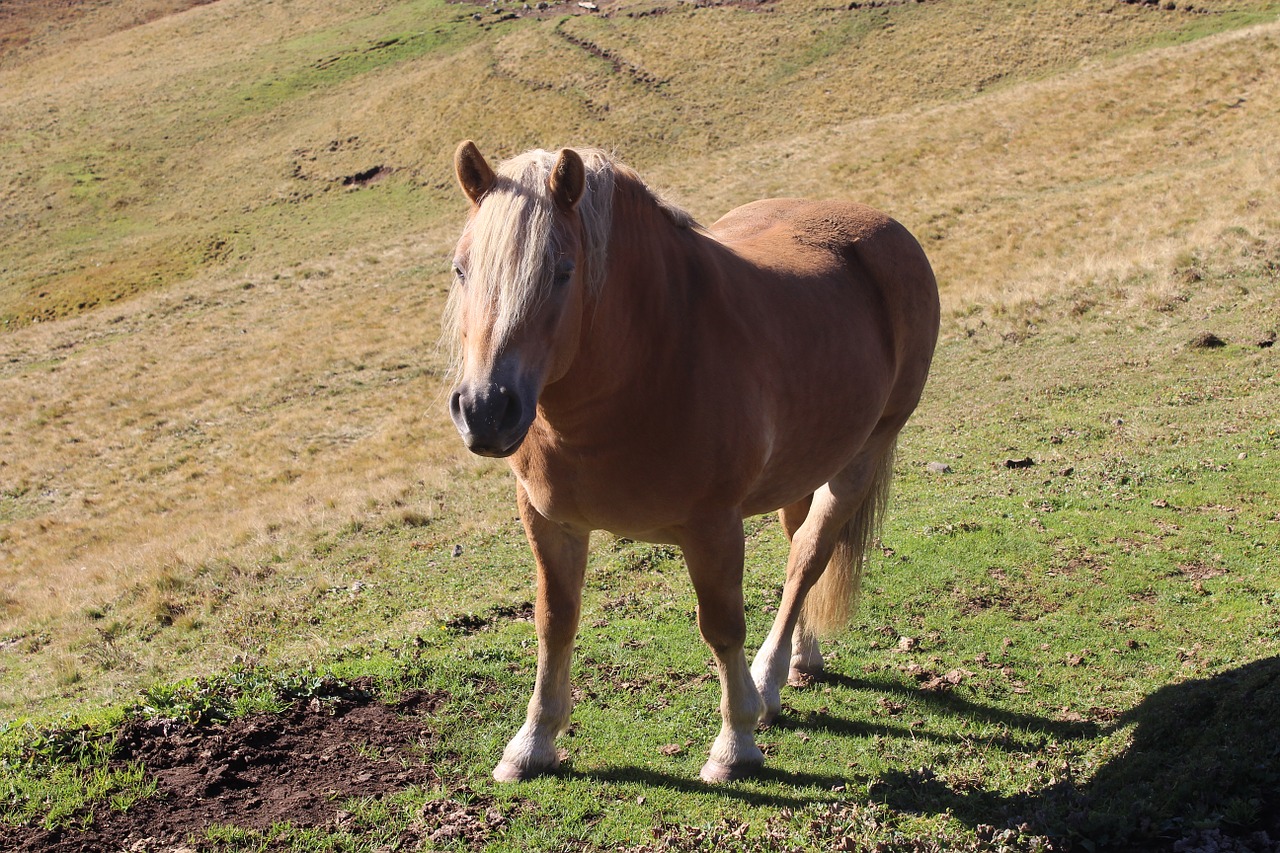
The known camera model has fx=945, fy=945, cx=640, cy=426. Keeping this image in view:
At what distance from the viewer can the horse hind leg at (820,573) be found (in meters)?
5.43

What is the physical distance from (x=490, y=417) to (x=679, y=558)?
536 centimetres

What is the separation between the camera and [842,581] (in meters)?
5.70

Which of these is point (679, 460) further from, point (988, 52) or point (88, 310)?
point (988, 52)

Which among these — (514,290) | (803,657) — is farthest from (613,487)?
(803,657)

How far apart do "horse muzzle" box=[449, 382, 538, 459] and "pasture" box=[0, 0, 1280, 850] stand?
2.03m

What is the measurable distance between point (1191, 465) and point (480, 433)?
7.75 m

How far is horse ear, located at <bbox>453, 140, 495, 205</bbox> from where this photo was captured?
132 inches

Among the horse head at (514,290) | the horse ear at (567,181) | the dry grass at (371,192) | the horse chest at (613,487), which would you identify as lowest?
the dry grass at (371,192)

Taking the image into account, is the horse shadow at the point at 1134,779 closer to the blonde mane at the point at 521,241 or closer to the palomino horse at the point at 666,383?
the palomino horse at the point at 666,383

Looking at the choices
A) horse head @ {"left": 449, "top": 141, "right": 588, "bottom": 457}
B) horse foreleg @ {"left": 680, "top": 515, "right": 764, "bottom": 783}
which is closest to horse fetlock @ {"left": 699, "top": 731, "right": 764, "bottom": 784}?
horse foreleg @ {"left": 680, "top": 515, "right": 764, "bottom": 783}

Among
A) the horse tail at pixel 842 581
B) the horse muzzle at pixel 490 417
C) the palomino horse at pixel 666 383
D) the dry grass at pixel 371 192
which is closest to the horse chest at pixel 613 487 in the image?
the palomino horse at pixel 666 383

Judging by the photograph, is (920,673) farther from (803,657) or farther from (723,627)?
(723,627)

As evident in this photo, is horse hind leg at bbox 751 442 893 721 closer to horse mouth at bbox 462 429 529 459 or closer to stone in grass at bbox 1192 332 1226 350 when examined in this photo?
horse mouth at bbox 462 429 529 459

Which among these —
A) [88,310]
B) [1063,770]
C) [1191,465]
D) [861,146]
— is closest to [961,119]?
[861,146]
